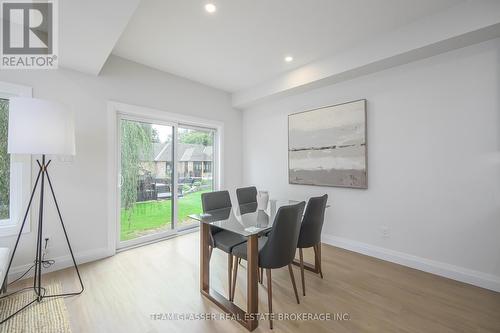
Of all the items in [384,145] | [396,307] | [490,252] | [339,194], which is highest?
[384,145]

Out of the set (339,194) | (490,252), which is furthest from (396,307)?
(339,194)

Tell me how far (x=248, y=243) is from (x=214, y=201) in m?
1.01

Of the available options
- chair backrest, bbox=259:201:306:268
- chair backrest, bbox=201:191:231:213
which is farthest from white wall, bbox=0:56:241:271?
chair backrest, bbox=259:201:306:268

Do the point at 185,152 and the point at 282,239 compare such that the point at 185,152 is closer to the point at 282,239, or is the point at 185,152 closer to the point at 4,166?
the point at 4,166

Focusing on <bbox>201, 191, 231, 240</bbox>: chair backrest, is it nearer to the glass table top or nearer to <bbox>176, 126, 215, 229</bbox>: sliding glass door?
the glass table top

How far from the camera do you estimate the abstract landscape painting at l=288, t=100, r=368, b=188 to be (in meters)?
3.05

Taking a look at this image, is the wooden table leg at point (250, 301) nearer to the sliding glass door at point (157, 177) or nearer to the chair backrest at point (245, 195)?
the chair backrest at point (245, 195)

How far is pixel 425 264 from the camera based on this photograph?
8.39ft

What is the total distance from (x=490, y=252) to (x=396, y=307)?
1.27 metres

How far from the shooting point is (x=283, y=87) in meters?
3.59

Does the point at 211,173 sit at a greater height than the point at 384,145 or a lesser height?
lesser

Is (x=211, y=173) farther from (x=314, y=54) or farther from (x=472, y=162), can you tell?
(x=472, y=162)

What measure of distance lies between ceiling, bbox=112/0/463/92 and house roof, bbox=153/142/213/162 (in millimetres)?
1265

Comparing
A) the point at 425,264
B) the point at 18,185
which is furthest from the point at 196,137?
the point at 425,264
